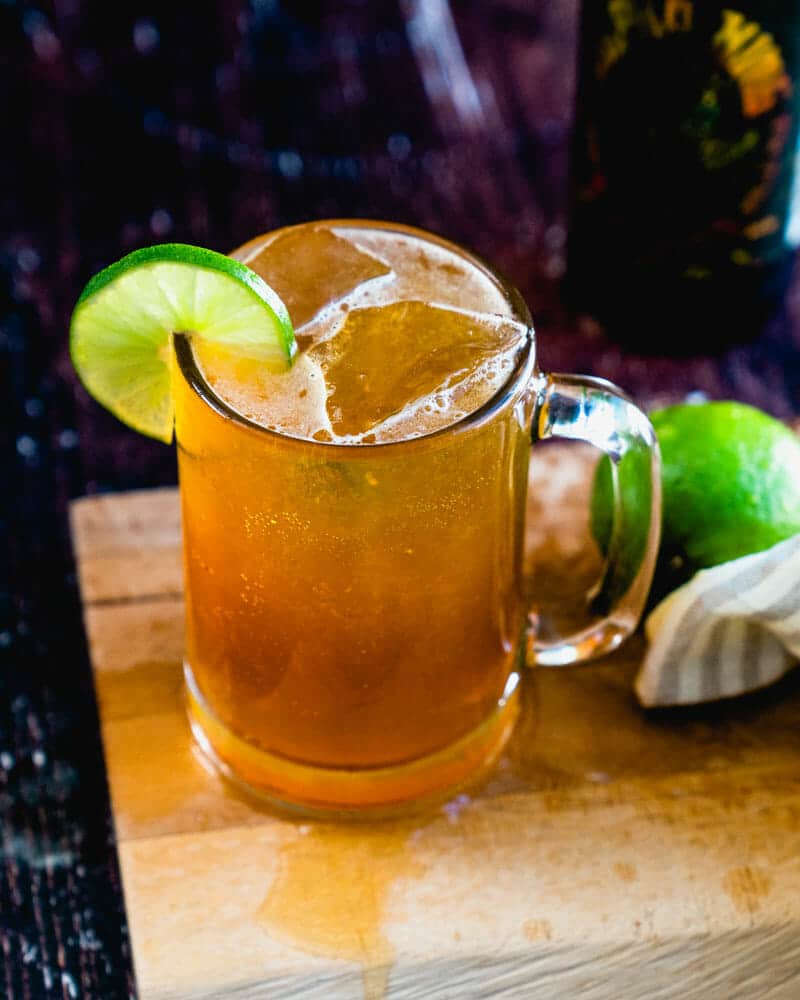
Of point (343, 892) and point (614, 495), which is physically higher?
point (614, 495)

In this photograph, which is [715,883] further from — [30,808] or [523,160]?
[523,160]

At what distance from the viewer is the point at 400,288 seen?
748 millimetres

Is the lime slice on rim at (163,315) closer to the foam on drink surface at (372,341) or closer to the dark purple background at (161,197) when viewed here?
the foam on drink surface at (372,341)

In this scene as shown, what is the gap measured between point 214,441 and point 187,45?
3.13 feet

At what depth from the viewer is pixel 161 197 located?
4.36 feet

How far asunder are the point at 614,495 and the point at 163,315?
278mm

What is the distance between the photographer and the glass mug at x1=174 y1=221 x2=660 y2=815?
2.22 ft

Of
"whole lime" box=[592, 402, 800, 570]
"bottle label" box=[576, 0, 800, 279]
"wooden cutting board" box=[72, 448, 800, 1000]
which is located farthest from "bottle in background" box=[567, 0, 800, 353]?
"wooden cutting board" box=[72, 448, 800, 1000]

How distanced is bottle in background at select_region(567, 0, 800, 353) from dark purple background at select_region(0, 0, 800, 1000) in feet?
0.16

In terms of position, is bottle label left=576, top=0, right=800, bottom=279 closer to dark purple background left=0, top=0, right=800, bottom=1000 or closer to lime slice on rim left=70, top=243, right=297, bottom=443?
dark purple background left=0, top=0, right=800, bottom=1000

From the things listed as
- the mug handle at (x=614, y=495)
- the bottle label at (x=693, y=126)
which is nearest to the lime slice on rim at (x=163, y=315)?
the mug handle at (x=614, y=495)

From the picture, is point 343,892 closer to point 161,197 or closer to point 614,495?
point 614,495

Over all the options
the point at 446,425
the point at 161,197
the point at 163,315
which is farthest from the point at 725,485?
the point at 161,197

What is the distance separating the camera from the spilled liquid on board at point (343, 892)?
724 mm
